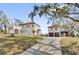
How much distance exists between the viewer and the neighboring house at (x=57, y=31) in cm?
136

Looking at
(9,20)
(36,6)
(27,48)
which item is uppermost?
(36,6)

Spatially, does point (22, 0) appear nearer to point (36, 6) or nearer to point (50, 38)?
point (36, 6)

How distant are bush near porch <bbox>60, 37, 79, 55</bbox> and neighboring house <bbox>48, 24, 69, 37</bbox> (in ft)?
0.16

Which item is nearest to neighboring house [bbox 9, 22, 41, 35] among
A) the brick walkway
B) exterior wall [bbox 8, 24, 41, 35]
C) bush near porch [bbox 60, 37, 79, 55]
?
exterior wall [bbox 8, 24, 41, 35]

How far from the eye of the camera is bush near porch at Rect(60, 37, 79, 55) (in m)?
1.35

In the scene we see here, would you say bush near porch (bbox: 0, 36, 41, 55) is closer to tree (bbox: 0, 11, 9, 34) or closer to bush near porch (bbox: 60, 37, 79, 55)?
tree (bbox: 0, 11, 9, 34)

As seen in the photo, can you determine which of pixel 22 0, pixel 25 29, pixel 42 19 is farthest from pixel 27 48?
pixel 22 0

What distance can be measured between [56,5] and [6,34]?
19.2 inches

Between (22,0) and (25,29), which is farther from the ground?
(22,0)

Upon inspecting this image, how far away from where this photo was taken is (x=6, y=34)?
4.47 ft

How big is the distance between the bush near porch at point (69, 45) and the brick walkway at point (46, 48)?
0.14 feet

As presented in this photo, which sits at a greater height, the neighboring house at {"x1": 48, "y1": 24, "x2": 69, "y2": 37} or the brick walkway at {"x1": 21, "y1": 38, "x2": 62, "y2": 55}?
the neighboring house at {"x1": 48, "y1": 24, "x2": 69, "y2": 37}

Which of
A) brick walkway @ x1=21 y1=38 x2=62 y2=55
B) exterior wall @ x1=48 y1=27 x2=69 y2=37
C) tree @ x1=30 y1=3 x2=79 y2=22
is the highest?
tree @ x1=30 y1=3 x2=79 y2=22

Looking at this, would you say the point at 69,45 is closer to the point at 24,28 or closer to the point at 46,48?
the point at 46,48
